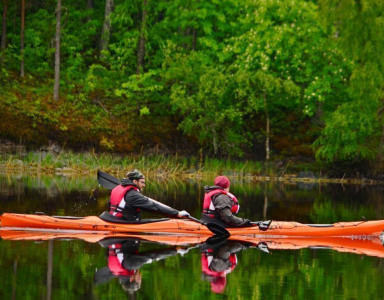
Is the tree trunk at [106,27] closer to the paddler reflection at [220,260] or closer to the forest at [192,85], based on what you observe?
the forest at [192,85]

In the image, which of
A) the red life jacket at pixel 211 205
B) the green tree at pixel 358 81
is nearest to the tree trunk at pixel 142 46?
the green tree at pixel 358 81

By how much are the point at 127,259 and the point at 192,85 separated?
93.7ft

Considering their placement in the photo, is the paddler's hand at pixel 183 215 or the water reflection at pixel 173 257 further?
the paddler's hand at pixel 183 215

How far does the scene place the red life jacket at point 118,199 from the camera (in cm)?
1525

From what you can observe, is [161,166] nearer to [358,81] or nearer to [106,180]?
[358,81]

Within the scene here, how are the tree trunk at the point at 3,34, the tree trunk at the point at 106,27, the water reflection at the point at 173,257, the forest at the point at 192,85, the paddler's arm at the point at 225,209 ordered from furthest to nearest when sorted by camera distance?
the tree trunk at the point at 106,27 < the tree trunk at the point at 3,34 < the forest at the point at 192,85 < the paddler's arm at the point at 225,209 < the water reflection at the point at 173,257

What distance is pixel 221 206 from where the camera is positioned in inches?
605

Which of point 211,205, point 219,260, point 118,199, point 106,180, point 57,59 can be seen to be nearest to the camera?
point 219,260

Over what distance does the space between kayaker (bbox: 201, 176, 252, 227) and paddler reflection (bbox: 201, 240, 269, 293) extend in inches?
22.9

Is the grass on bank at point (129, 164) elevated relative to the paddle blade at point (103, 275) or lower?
lower

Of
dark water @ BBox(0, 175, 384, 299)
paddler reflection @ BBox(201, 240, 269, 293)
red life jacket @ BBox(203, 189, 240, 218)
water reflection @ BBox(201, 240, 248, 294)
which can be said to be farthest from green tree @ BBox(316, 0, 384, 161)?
water reflection @ BBox(201, 240, 248, 294)

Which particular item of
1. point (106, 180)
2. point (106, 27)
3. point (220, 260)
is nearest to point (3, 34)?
point (106, 27)

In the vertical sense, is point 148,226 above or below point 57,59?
below

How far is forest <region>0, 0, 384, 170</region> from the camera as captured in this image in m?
36.5
